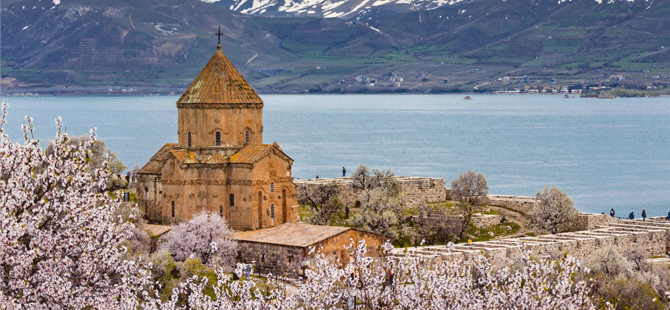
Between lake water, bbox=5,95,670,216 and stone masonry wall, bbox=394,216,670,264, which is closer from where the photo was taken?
stone masonry wall, bbox=394,216,670,264

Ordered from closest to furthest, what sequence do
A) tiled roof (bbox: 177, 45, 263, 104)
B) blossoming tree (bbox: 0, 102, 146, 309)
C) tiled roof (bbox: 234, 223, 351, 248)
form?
blossoming tree (bbox: 0, 102, 146, 309)
tiled roof (bbox: 234, 223, 351, 248)
tiled roof (bbox: 177, 45, 263, 104)


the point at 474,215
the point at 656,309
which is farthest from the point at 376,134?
the point at 656,309

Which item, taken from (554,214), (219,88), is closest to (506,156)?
(554,214)

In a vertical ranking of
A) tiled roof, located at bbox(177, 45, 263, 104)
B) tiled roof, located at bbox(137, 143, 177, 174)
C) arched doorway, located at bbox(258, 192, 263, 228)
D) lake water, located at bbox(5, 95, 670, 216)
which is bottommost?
lake water, located at bbox(5, 95, 670, 216)

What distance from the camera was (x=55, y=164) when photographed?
2144 cm

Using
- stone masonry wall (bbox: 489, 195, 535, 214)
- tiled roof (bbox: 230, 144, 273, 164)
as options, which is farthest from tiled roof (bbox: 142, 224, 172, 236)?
stone masonry wall (bbox: 489, 195, 535, 214)

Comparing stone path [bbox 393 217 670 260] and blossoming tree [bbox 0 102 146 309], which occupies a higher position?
blossoming tree [bbox 0 102 146 309]

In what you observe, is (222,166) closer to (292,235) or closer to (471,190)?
(292,235)

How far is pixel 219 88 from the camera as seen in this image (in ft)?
165

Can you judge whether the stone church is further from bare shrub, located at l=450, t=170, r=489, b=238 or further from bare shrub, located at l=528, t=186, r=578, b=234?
bare shrub, located at l=450, t=170, r=489, b=238

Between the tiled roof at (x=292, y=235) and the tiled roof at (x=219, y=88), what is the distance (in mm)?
7534

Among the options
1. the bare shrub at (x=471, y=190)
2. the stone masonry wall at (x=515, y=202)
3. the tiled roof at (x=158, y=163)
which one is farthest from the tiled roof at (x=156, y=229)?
the stone masonry wall at (x=515, y=202)

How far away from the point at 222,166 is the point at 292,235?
6.20 m

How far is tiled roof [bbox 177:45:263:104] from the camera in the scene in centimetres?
5019
